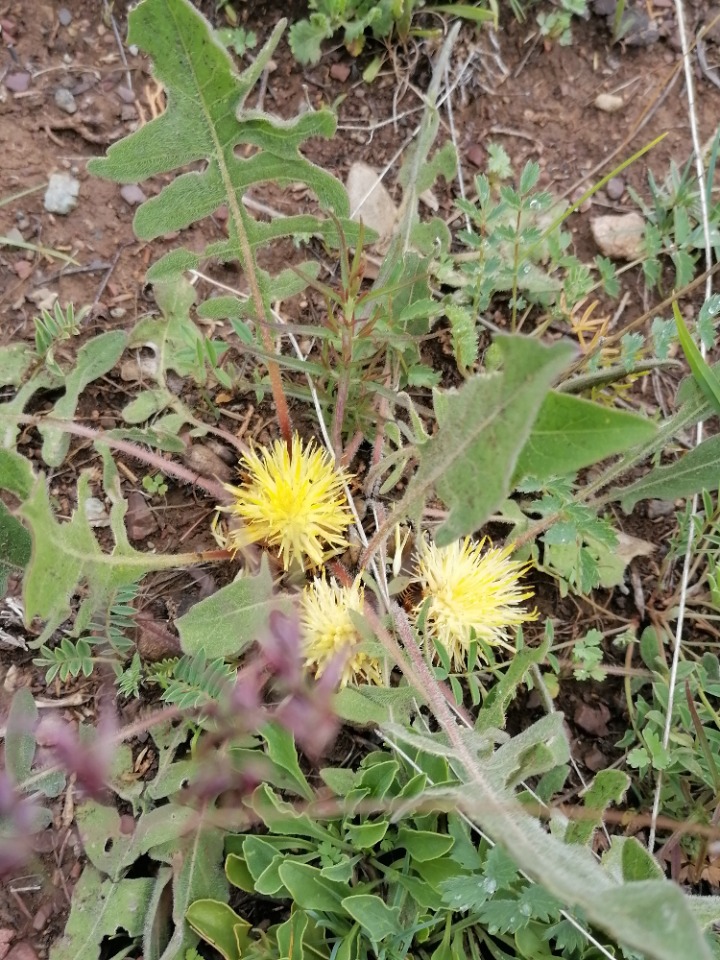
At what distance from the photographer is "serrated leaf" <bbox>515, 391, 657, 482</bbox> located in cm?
91

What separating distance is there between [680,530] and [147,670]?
47.1 inches

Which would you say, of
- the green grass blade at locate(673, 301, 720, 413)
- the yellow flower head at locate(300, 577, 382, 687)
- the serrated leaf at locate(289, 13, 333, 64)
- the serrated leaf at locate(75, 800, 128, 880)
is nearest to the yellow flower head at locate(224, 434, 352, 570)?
the yellow flower head at locate(300, 577, 382, 687)

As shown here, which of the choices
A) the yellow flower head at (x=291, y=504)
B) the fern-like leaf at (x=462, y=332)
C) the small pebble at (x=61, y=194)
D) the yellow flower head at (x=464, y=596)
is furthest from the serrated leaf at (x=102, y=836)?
the small pebble at (x=61, y=194)

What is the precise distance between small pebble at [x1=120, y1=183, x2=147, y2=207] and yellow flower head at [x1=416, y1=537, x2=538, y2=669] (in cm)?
108

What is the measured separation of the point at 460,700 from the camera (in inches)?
58.1

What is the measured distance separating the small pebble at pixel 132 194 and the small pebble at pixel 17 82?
0.34m

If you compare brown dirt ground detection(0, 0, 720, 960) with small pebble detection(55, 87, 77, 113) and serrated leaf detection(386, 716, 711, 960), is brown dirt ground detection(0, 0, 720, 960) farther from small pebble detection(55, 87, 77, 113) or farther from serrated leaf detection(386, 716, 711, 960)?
serrated leaf detection(386, 716, 711, 960)

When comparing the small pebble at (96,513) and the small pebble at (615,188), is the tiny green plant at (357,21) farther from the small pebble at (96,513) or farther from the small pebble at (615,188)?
the small pebble at (96,513)

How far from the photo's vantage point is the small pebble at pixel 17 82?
180 cm

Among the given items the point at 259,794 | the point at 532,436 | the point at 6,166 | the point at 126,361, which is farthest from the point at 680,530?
the point at 6,166

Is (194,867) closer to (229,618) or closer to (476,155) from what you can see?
(229,618)

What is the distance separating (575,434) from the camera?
97cm

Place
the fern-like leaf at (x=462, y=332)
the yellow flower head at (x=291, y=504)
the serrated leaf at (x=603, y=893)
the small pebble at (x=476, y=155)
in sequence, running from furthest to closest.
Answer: the small pebble at (x=476, y=155)
the fern-like leaf at (x=462, y=332)
the yellow flower head at (x=291, y=504)
the serrated leaf at (x=603, y=893)

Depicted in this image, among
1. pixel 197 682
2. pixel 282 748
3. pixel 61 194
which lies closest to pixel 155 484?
pixel 197 682
